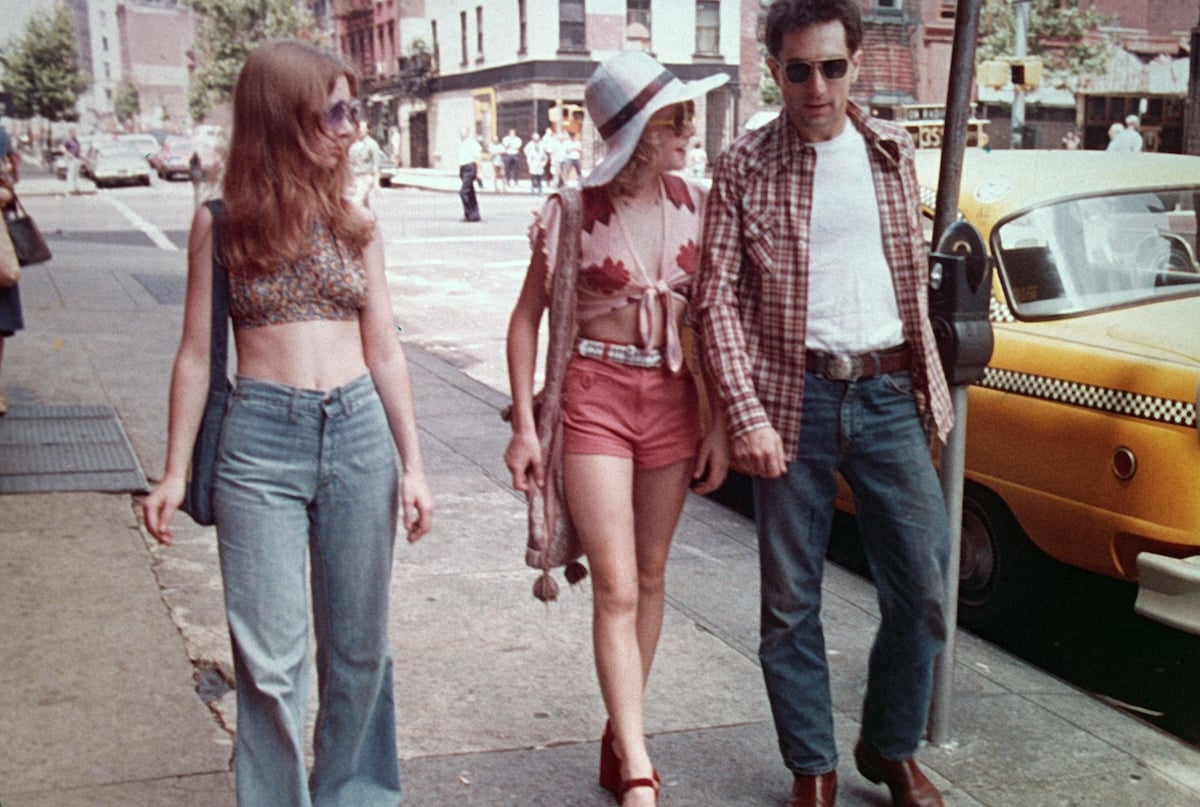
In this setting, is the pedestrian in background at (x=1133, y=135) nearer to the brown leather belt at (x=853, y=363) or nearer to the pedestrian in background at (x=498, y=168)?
the brown leather belt at (x=853, y=363)

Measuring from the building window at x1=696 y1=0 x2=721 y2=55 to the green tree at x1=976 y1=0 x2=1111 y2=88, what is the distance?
6.19 feet

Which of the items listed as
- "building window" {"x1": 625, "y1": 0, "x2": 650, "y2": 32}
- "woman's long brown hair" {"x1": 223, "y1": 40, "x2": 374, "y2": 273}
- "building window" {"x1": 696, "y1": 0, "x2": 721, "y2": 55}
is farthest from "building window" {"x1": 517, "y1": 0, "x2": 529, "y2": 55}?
"woman's long brown hair" {"x1": 223, "y1": 40, "x2": 374, "y2": 273}

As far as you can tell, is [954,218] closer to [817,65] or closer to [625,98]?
[817,65]

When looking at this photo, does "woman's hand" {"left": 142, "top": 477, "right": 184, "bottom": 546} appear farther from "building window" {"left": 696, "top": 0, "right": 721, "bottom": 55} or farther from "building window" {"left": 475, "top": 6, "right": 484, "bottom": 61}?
"building window" {"left": 475, "top": 6, "right": 484, "bottom": 61}

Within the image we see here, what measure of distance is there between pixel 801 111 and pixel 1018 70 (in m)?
7.52

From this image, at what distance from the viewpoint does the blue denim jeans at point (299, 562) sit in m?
2.77

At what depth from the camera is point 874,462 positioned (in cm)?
323

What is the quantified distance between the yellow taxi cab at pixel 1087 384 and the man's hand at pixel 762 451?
1642mm

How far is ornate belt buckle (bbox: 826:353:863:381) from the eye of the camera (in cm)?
317

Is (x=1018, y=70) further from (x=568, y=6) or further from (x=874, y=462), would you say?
(x=568, y=6)

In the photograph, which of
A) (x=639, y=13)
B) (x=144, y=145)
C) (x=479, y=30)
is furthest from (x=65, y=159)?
(x=639, y=13)

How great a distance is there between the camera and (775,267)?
317 cm

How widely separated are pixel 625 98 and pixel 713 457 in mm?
883

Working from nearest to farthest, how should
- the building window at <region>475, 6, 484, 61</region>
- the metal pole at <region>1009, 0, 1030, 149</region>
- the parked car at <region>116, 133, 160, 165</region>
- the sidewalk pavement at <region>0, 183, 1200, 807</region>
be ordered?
the sidewalk pavement at <region>0, 183, 1200, 807</region>, the metal pole at <region>1009, 0, 1030, 149</region>, the building window at <region>475, 6, 484, 61</region>, the parked car at <region>116, 133, 160, 165</region>
